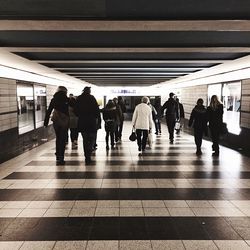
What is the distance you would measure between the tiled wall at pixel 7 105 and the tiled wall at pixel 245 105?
6.61 meters

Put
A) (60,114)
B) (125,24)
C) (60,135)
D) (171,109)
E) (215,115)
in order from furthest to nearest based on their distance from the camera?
(171,109)
(215,115)
(60,135)
(60,114)
(125,24)

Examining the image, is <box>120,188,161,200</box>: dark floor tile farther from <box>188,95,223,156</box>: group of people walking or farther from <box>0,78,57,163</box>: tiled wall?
<box>0,78,57,163</box>: tiled wall

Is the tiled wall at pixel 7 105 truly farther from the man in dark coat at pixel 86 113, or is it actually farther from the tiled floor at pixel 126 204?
the man in dark coat at pixel 86 113

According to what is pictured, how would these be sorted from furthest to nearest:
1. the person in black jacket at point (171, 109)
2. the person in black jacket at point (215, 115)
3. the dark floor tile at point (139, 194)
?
the person in black jacket at point (171, 109) < the person in black jacket at point (215, 115) < the dark floor tile at point (139, 194)

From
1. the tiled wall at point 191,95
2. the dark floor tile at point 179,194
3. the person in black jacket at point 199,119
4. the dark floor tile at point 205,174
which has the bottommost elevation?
the dark floor tile at point 205,174

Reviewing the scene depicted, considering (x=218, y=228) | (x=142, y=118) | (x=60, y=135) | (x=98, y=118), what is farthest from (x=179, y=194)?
(x=142, y=118)

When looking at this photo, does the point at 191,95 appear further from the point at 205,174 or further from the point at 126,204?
the point at 126,204

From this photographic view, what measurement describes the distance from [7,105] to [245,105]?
6.69 m

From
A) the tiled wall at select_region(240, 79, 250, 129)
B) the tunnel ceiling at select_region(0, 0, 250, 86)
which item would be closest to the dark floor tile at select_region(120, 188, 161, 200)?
the tunnel ceiling at select_region(0, 0, 250, 86)

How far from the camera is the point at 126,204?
4.04m

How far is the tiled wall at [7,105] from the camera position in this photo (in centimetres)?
734

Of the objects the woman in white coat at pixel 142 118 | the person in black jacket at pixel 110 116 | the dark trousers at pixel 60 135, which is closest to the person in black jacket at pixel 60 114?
the dark trousers at pixel 60 135

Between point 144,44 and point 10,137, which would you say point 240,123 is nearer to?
point 144,44

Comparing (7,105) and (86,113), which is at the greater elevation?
(7,105)
